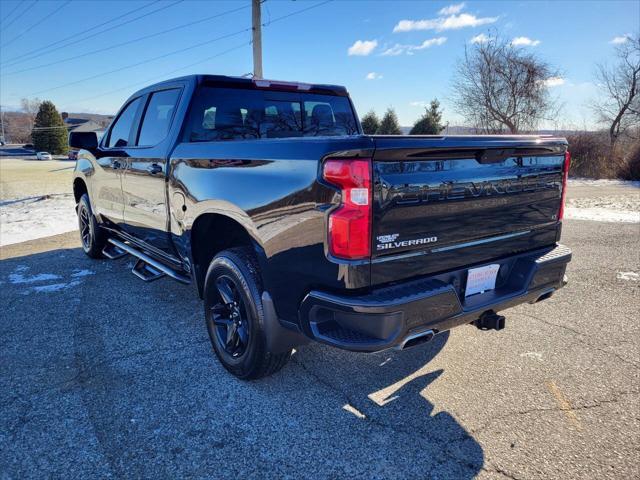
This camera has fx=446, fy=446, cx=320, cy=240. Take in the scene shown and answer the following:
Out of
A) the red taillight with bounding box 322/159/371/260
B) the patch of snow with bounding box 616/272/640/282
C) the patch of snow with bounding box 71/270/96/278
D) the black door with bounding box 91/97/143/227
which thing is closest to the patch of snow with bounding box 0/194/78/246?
the patch of snow with bounding box 71/270/96/278

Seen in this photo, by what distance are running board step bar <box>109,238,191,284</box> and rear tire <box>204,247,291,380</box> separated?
66cm

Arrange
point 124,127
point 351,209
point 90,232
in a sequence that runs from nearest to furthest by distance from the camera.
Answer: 1. point 351,209
2. point 124,127
3. point 90,232

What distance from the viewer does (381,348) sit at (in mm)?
2084

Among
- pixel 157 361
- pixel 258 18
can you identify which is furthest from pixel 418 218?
pixel 258 18

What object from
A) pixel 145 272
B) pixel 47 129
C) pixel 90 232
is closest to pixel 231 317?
pixel 145 272

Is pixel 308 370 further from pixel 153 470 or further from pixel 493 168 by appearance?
pixel 493 168

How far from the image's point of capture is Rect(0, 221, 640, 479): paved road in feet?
7.07

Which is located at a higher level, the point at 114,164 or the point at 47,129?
the point at 47,129

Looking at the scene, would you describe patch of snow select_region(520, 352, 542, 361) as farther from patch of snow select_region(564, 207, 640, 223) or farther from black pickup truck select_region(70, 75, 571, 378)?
patch of snow select_region(564, 207, 640, 223)

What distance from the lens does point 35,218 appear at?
9102mm

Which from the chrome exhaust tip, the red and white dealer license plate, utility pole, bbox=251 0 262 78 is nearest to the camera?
the chrome exhaust tip

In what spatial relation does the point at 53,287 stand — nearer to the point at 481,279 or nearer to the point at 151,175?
the point at 151,175

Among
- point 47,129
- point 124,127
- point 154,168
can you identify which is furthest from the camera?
point 47,129

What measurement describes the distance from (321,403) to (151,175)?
7.56 ft
